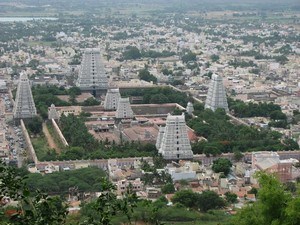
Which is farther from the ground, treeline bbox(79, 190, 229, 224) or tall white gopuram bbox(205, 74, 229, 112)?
treeline bbox(79, 190, 229, 224)

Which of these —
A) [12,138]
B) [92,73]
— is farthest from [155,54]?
[12,138]

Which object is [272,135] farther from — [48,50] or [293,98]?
[48,50]

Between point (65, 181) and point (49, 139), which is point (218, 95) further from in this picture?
point (65, 181)

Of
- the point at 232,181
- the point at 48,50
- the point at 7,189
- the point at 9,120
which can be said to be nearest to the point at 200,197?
the point at 232,181

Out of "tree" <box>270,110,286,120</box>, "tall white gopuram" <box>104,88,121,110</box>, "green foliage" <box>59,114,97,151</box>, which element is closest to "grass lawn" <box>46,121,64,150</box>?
"green foliage" <box>59,114,97,151</box>

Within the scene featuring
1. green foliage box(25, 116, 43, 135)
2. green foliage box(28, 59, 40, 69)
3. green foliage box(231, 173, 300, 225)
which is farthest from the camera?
green foliage box(28, 59, 40, 69)

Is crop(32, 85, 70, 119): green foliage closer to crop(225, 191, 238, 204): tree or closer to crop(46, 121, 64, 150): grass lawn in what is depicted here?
crop(46, 121, 64, 150): grass lawn
